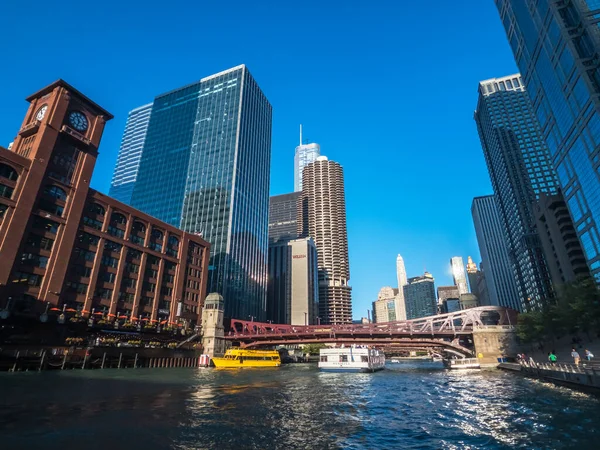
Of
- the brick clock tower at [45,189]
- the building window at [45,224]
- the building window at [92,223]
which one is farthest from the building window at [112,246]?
the building window at [45,224]

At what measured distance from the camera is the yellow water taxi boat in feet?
282

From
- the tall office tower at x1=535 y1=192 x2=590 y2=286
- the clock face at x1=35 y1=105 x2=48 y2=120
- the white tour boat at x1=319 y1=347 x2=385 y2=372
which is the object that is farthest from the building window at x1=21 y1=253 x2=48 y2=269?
the tall office tower at x1=535 y1=192 x2=590 y2=286

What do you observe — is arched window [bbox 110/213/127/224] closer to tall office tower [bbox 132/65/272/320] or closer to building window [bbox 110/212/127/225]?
building window [bbox 110/212/127/225]

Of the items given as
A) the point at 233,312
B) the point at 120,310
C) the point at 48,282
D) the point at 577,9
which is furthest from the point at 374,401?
the point at 577,9

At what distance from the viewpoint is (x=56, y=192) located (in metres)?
74.1

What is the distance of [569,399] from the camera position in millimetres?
29234

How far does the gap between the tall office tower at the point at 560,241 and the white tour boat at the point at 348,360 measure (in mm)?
87438

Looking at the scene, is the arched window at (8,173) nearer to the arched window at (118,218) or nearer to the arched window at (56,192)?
the arched window at (56,192)

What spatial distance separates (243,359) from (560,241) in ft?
420

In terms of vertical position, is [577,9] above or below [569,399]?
above

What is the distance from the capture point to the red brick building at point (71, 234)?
213 feet

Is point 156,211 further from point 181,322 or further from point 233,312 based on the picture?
point 181,322

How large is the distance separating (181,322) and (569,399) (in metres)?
90.4

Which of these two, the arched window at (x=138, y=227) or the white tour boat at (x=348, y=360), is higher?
the arched window at (x=138, y=227)
